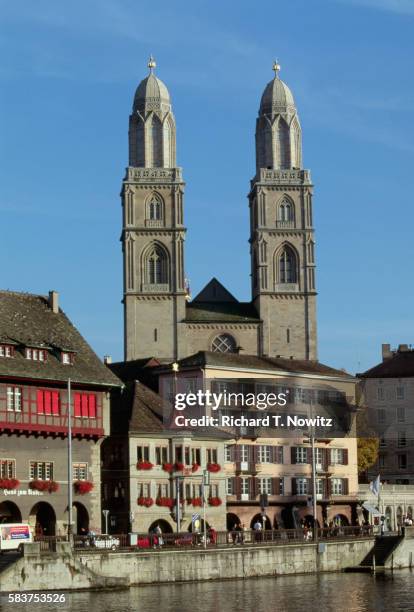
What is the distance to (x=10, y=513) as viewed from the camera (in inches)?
3765

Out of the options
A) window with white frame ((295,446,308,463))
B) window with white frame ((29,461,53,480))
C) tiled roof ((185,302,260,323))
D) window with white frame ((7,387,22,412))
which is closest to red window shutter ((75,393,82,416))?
window with white frame ((29,461,53,480))

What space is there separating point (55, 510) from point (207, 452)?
17.7 meters

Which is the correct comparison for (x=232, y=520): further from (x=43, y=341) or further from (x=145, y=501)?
(x=43, y=341)

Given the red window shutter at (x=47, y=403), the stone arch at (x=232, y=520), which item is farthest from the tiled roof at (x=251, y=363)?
the red window shutter at (x=47, y=403)

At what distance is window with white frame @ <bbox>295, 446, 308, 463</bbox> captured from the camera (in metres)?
123

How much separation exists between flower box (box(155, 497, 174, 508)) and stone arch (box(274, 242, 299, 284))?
63.6 m

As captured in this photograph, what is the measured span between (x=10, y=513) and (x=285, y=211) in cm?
8132

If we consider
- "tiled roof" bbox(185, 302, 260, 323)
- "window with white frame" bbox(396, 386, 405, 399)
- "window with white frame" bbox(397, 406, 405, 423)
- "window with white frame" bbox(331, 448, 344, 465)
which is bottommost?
"window with white frame" bbox(331, 448, 344, 465)

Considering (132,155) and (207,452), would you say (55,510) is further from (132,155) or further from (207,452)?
(132,155)

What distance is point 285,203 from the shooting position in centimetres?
17112

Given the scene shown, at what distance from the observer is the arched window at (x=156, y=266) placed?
166500mm

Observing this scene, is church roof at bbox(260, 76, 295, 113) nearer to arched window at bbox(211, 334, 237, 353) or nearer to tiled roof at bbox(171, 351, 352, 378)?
arched window at bbox(211, 334, 237, 353)

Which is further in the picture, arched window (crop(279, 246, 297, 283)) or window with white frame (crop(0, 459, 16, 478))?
arched window (crop(279, 246, 297, 283))

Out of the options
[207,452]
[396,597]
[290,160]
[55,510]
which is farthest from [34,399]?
[290,160]
